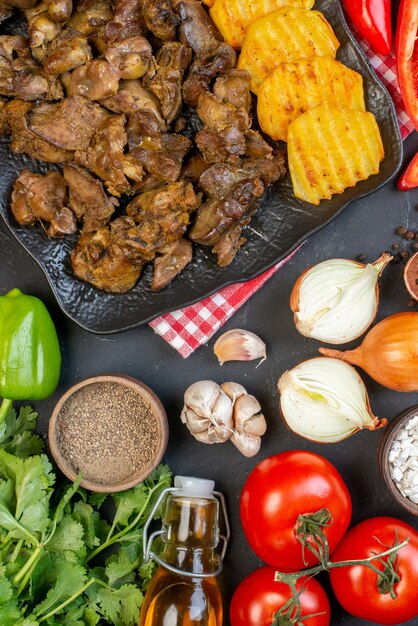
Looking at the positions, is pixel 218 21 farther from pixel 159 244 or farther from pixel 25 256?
pixel 25 256

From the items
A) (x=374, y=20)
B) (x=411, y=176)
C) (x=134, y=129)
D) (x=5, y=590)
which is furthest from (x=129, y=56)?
(x=5, y=590)

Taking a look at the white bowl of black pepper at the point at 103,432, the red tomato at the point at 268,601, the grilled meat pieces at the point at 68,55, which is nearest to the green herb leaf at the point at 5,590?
the white bowl of black pepper at the point at 103,432

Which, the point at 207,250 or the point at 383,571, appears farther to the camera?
the point at 207,250

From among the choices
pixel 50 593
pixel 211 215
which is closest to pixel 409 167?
pixel 211 215

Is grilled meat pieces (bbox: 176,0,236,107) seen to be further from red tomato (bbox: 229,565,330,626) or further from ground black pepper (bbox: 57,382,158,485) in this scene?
red tomato (bbox: 229,565,330,626)

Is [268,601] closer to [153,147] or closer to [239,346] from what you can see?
[239,346]

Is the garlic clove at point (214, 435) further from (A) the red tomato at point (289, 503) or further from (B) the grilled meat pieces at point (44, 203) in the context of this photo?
(B) the grilled meat pieces at point (44, 203)
